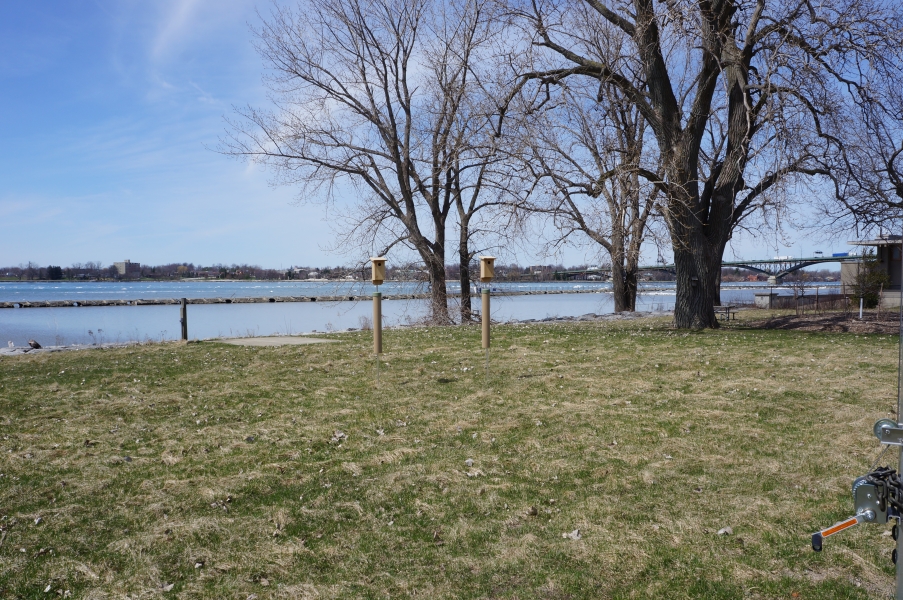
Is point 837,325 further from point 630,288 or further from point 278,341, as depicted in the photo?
point 278,341

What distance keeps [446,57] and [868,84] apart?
13.1 m

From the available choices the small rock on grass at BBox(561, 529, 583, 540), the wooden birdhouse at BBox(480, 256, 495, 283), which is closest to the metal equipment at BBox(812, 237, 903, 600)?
the small rock on grass at BBox(561, 529, 583, 540)

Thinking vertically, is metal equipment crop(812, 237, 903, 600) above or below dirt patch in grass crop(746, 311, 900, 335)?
above

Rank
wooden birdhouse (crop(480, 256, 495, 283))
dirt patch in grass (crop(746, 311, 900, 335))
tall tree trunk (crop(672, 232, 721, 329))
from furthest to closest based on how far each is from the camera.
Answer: dirt patch in grass (crop(746, 311, 900, 335)) < tall tree trunk (crop(672, 232, 721, 329)) < wooden birdhouse (crop(480, 256, 495, 283))

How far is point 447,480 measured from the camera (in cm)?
620

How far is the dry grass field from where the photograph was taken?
4395 millimetres

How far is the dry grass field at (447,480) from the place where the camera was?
4395 millimetres

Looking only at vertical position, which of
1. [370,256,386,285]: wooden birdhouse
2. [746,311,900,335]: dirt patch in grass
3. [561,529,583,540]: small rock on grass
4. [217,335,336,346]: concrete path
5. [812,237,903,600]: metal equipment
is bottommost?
[561,529,583,540]: small rock on grass

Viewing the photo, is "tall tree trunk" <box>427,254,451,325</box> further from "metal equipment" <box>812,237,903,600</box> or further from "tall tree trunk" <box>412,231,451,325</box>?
"metal equipment" <box>812,237,903,600</box>

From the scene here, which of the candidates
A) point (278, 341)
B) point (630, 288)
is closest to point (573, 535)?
point (278, 341)

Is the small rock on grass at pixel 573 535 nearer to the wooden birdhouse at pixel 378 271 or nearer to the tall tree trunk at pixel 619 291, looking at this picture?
the wooden birdhouse at pixel 378 271

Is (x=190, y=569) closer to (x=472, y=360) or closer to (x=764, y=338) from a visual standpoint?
(x=472, y=360)

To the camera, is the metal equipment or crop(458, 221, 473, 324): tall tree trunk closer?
the metal equipment

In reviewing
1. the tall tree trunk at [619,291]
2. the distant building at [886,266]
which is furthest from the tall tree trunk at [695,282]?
the distant building at [886,266]
